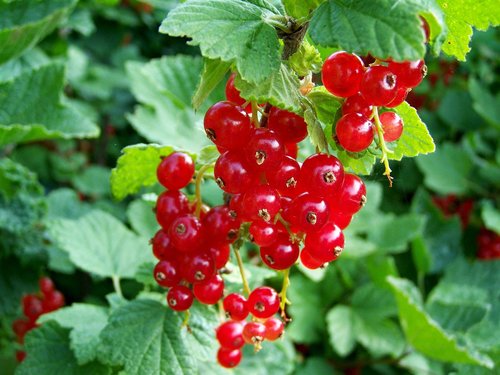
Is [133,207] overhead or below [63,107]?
below

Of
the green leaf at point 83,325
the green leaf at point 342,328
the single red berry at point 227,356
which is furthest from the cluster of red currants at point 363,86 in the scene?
the green leaf at point 342,328

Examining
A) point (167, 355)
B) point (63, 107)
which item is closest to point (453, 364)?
point (167, 355)

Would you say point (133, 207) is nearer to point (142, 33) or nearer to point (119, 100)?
point (119, 100)

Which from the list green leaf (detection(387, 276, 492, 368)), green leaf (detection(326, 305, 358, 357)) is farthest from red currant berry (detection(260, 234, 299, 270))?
green leaf (detection(326, 305, 358, 357))

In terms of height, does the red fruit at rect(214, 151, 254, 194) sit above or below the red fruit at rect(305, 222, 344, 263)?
above

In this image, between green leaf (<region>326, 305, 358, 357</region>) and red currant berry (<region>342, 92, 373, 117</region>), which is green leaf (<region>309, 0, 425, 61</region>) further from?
green leaf (<region>326, 305, 358, 357</region>)

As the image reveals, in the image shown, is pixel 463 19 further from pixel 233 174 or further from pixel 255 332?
pixel 255 332
